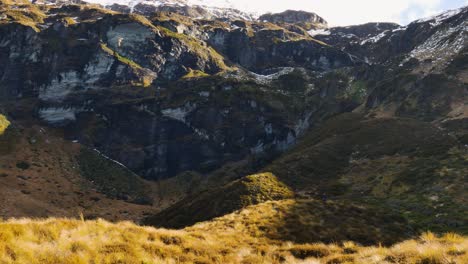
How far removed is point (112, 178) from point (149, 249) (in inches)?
5337

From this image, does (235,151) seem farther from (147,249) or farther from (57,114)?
(147,249)

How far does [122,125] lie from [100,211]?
6587 cm

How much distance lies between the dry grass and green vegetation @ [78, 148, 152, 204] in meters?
120

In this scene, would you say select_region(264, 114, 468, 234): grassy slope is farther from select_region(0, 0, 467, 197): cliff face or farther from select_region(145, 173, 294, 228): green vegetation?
select_region(0, 0, 467, 197): cliff face

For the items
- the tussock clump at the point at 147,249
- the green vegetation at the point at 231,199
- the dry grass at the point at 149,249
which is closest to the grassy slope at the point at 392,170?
→ the green vegetation at the point at 231,199

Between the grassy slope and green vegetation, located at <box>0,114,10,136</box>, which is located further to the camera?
green vegetation, located at <box>0,114,10,136</box>

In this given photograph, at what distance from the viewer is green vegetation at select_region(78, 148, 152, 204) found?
137 metres

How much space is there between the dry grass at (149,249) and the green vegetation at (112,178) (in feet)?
395

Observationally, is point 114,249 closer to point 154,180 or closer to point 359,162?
point 359,162

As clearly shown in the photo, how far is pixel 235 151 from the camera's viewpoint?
16975 centimetres

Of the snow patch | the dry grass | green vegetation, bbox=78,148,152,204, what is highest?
the dry grass

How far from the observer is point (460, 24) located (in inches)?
7721

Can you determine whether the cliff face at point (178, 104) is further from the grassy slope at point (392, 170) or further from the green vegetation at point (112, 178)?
the grassy slope at point (392, 170)

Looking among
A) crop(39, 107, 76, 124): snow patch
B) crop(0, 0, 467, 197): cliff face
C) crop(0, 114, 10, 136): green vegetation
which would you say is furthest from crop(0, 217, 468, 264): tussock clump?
crop(39, 107, 76, 124): snow patch
